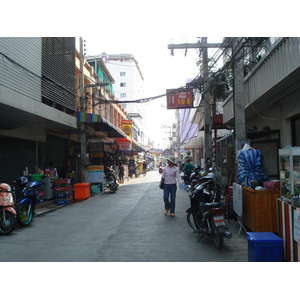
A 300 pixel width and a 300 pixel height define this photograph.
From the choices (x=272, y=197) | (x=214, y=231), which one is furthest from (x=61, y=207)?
(x=272, y=197)

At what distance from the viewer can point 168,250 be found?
494 centimetres

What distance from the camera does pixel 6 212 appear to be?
6.29m

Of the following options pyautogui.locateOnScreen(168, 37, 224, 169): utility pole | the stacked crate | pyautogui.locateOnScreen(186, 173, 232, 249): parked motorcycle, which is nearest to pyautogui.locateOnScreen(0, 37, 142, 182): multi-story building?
the stacked crate

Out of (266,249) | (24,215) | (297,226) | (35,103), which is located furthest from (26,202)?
(297,226)

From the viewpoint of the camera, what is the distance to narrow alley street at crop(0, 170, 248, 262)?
15.1 feet

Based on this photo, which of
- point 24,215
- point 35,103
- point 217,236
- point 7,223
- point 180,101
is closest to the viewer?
point 217,236

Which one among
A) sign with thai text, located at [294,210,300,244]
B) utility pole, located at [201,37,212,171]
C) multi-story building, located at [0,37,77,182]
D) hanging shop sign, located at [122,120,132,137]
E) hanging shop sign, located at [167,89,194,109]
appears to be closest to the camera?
sign with thai text, located at [294,210,300,244]

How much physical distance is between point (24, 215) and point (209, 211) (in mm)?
4857

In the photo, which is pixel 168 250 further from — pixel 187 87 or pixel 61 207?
pixel 187 87

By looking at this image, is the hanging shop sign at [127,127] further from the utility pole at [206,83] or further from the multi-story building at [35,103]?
the utility pole at [206,83]

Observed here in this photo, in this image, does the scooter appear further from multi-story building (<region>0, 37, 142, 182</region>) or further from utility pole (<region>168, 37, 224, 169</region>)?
utility pole (<region>168, 37, 224, 169</region>)

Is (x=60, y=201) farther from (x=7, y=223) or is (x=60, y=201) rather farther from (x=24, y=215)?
(x=7, y=223)

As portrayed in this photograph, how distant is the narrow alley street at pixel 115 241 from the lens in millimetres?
4617

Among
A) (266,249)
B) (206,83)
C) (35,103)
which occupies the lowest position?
(266,249)
